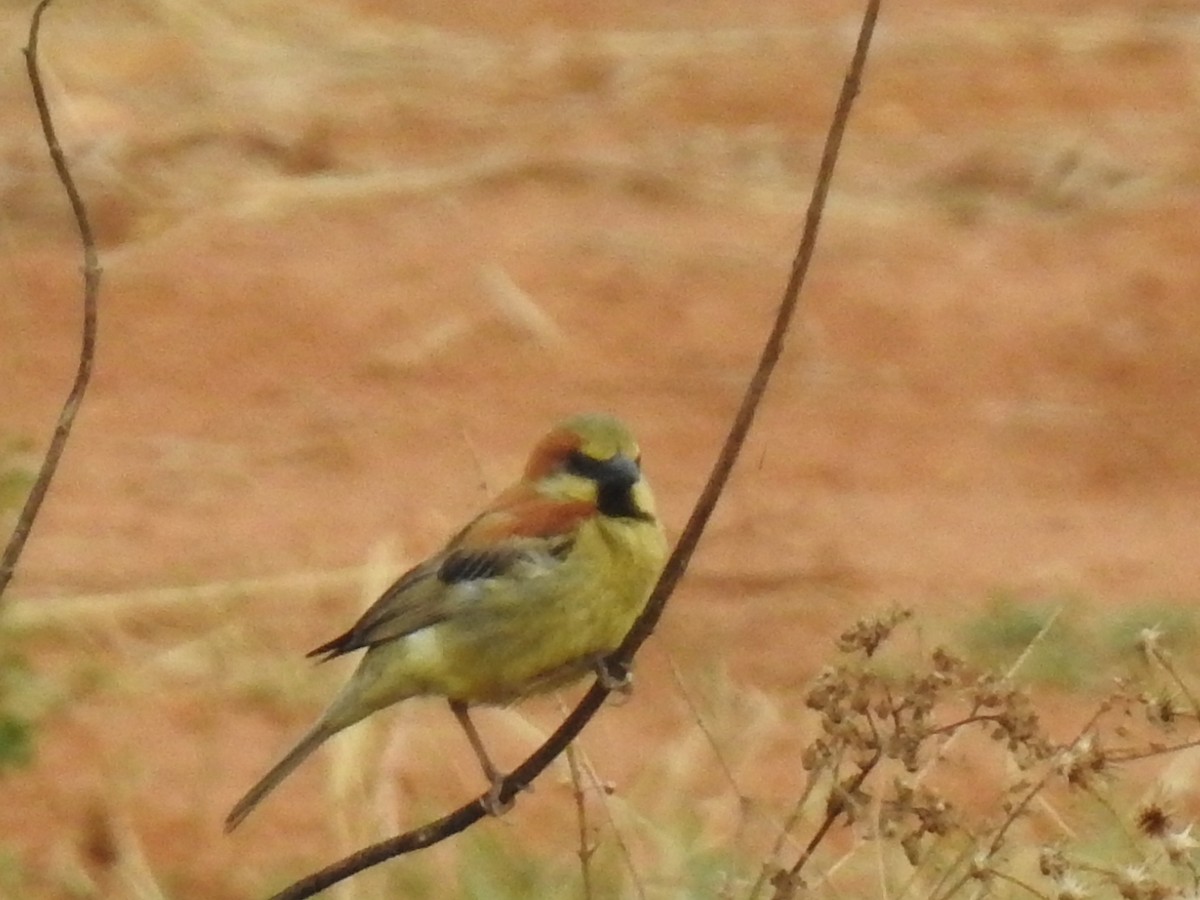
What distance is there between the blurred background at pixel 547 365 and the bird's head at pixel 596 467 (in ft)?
1.64

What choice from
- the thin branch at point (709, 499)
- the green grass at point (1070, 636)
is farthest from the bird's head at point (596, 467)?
the green grass at point (1070, 636)

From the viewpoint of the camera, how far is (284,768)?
3.85 m

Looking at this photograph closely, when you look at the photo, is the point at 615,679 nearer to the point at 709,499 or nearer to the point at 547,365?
the point at 709,499

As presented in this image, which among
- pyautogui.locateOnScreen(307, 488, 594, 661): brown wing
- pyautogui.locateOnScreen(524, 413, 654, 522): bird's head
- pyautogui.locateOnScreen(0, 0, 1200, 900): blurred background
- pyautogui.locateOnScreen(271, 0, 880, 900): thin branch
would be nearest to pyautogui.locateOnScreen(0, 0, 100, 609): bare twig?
pyautogui.locateOnScreen(271, 0, 880, 900): thin branch

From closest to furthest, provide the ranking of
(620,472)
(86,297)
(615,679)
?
1. (86,297)
2. (615,679)
3. (620,472)

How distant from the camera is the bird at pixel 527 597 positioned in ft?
12.7

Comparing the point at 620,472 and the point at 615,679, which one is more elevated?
the point at 620,472

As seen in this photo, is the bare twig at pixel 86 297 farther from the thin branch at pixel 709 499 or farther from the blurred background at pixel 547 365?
the blurred background at pixel 547 365

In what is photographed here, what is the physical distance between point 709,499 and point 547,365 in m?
6.35

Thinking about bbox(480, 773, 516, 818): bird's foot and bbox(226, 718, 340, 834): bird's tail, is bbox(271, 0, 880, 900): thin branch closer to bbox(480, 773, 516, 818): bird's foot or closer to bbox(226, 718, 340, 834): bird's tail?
bbox(480, 773, 516, 818): bird's foot

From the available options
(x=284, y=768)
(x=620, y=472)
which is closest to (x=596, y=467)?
(x=620, y=472)

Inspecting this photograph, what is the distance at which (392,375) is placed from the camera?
29.4 ft

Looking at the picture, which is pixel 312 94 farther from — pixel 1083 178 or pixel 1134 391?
pixel 1134 391

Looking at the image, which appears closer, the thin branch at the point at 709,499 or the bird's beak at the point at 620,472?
the thin branch at the point at 709,499
